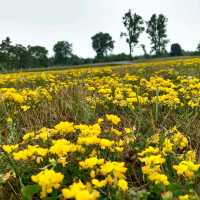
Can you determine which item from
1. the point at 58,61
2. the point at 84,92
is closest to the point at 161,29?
the point at 58,61

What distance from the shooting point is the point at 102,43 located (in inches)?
3819

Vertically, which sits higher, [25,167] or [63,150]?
[63,150]

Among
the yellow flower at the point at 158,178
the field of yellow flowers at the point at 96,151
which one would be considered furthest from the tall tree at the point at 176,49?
the yellow flower at the point at 158,178

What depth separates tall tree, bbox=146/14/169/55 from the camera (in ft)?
261

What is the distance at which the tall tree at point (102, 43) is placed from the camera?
317 ft

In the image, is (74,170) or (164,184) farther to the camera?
(74,170)

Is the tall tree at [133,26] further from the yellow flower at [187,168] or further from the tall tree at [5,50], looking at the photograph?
the yellow flower at [187,168]

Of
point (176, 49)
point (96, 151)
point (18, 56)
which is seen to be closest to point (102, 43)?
point (176, 49)

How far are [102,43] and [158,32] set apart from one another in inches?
758

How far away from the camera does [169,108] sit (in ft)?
16.4

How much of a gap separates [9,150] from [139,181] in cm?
84

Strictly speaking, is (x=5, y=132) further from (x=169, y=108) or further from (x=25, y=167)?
(x=169, y=108)

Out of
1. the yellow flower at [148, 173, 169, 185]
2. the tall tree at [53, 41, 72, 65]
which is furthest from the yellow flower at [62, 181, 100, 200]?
the tall tree at [53, 41, 72, 65]

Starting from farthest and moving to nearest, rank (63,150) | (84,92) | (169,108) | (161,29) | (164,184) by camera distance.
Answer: (161,29)
(84,92)
(169,108)
(63,150)
(164,184)
